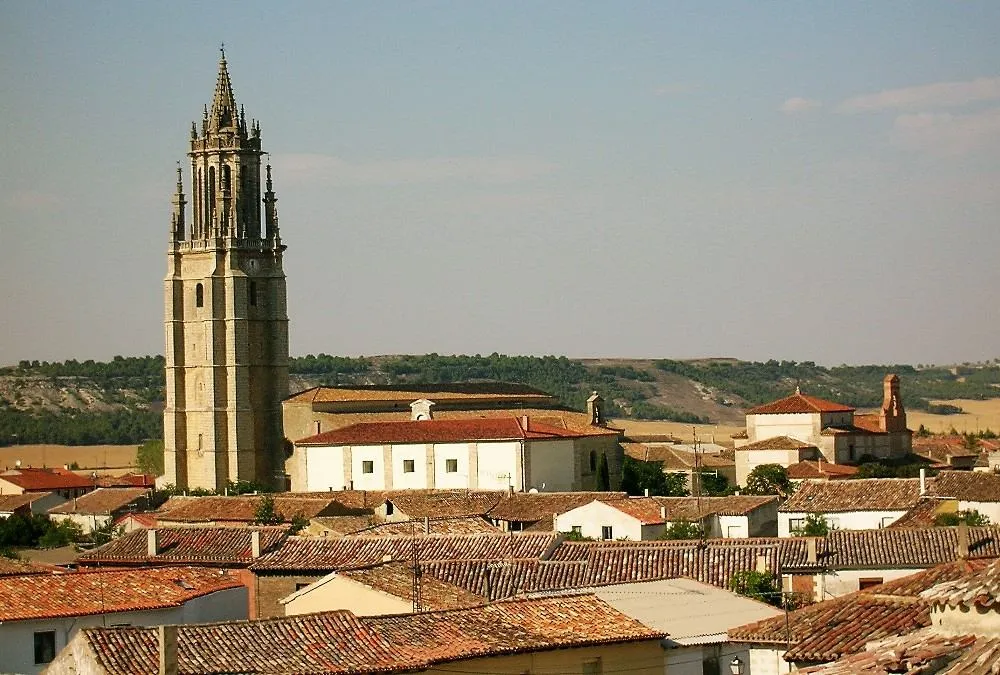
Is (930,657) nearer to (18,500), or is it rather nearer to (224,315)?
(18,500)

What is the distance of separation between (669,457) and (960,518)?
164 feet

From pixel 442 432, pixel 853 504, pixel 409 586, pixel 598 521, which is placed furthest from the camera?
pixel 442 432

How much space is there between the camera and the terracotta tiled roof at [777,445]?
95812mm

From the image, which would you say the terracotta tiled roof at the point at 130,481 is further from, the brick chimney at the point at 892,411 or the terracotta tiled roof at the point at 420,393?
the brick chimney at the point at 892,411

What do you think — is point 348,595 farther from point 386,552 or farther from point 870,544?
point 870,544

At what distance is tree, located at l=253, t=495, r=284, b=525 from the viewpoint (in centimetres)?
6644

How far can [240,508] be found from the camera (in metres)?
73.1

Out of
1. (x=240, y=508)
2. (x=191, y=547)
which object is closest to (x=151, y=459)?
(x=240, y=508)

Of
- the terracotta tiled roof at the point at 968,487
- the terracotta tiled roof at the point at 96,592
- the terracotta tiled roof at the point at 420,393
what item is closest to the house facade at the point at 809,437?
the terracotta tiled roof at the point at 420,393

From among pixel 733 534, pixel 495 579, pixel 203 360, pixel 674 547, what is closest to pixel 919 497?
pixel 733 534

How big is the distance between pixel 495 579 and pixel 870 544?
1026cm

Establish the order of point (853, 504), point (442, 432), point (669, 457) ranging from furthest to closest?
point (669, 457), point (442, 432), point (853, 504)

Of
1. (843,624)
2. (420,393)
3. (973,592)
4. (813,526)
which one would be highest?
(420,393)

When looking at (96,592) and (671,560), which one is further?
(671,560)
